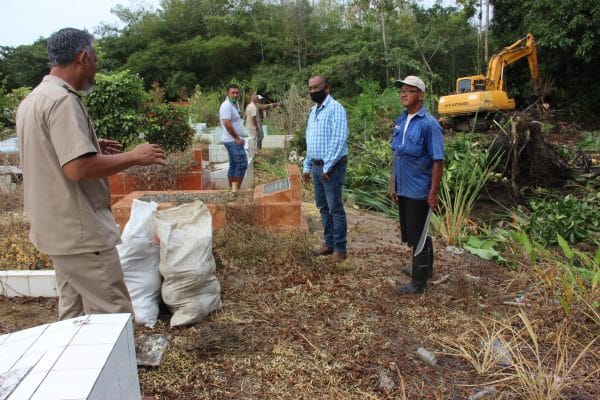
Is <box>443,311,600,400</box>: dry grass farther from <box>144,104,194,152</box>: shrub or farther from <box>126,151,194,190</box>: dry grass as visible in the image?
<box>144,104,194,152</box>: shrub

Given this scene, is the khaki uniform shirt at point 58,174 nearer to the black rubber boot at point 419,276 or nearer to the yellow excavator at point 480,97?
the black rubber boot at point 419,276

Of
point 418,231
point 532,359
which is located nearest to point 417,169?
point 418,231

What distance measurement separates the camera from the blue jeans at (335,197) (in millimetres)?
4438

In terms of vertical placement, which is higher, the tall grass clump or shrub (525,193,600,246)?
the tall grass clump

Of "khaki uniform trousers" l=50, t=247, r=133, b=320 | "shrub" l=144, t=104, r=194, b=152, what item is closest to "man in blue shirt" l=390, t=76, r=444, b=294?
"khaki uniform trousers" l=50, t=247, r=133, b=320

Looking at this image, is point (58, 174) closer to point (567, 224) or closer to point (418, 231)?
point (418, 231)

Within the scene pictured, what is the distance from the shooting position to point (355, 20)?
31.4 metres

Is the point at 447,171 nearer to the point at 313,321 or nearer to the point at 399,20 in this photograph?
the point at 313,321

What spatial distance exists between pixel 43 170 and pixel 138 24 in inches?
1376

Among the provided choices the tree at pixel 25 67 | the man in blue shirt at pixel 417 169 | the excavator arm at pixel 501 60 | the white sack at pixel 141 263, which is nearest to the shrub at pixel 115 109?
the white sack at pixel 141 263

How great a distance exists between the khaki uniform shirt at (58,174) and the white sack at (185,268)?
3.22ft

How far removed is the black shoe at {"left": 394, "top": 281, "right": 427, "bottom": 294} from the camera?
388 centimetres

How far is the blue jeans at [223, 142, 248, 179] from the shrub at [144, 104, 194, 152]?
1.90m

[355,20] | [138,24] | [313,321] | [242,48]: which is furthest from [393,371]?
[138,24]
